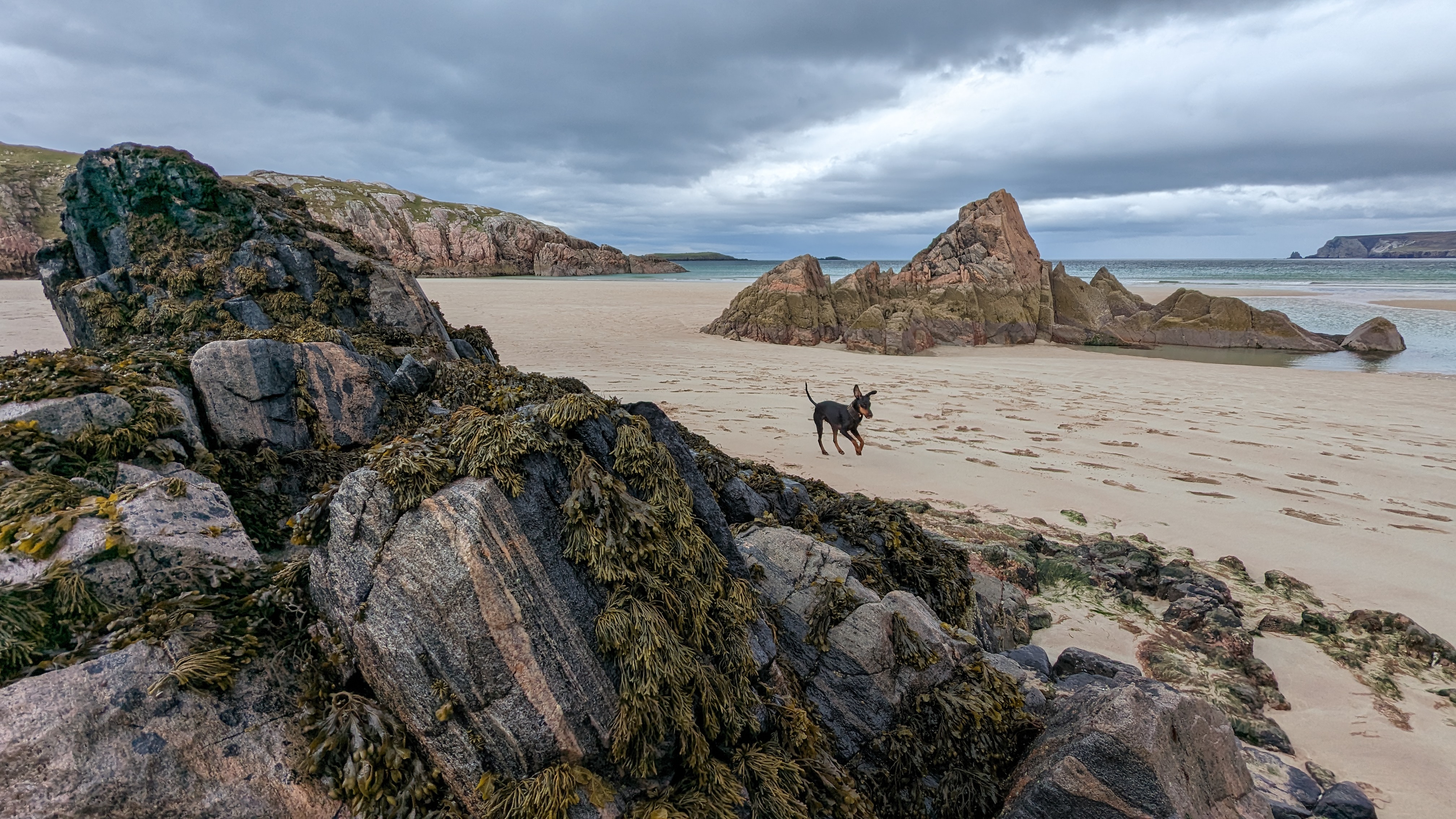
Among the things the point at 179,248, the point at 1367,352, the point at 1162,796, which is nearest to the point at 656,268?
the point at 1367,352

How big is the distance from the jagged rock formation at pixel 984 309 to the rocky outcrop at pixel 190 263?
17859 millimetres

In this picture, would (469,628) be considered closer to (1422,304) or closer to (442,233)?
(1422,304)

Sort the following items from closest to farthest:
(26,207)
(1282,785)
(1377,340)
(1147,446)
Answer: (1282,785) < (1147,446) < (1377,340) < (26,207)

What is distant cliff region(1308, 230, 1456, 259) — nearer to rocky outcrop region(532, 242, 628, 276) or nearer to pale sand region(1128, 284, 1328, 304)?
pale sand region(1128, 284, 1328, 304)

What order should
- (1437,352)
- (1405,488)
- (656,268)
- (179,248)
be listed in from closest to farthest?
(179,248) < (1405,488) < (1437,352) < (656,268)

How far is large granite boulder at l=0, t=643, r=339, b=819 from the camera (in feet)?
7.58

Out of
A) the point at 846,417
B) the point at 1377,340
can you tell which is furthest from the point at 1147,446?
the point at 1377,340

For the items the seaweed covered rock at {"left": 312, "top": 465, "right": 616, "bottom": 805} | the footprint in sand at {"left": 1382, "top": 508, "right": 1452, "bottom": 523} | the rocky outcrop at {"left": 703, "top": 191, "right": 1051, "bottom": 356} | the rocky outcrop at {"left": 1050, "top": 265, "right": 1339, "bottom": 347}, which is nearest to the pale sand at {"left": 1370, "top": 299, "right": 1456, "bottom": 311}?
the rocky outcrop at {"left": 1050, "top": 265, "right": 1339, "bottom": 347}

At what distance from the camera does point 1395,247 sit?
143 metres

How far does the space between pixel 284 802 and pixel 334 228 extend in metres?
9.08

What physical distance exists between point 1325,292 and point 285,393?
74465 mm

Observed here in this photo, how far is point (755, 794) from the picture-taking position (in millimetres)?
3061

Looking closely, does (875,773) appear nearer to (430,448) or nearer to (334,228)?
(430,448)

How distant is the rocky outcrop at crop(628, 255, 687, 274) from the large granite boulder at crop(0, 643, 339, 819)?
99911 millimetres
